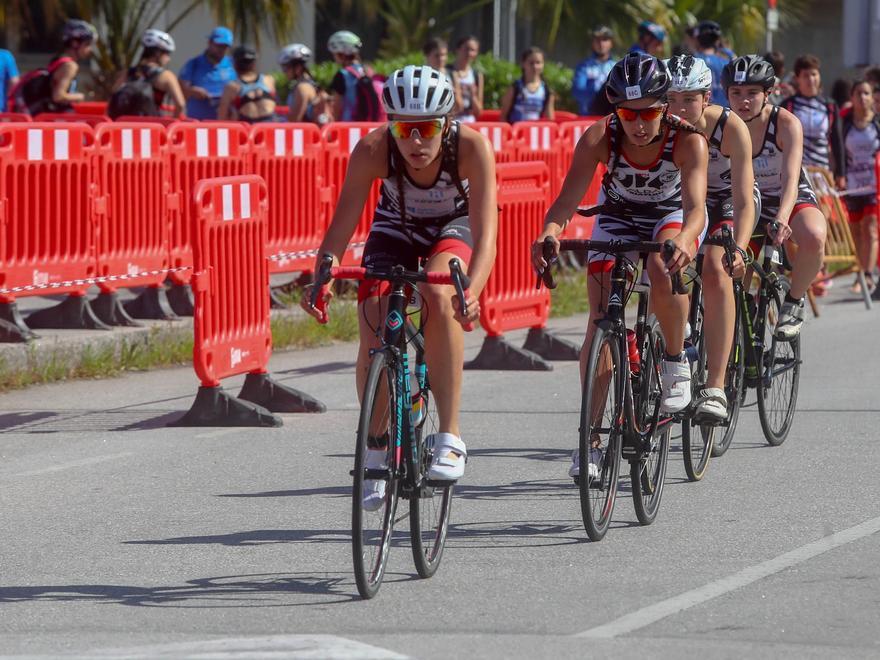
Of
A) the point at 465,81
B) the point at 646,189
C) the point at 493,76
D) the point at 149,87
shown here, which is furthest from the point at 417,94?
the point at 493,76

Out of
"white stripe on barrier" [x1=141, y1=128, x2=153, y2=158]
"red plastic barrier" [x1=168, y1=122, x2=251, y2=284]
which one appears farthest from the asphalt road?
"red plastic barrier" [x1=168, y1=122, x2=251, y2=284]

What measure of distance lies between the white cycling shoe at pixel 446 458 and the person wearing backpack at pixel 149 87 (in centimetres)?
1099

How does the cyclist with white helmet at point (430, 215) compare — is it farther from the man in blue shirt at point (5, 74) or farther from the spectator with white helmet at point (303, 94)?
the man in blue shirt at point (5, 74)

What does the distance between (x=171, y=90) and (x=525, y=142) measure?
3286mm

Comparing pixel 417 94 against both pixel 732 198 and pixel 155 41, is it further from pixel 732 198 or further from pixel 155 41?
pixel 155 41

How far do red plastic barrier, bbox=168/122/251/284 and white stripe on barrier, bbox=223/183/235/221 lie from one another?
345 cm

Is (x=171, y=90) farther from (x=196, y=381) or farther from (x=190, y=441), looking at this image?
(x=190, y=441)

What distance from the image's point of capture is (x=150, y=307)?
1330 cm

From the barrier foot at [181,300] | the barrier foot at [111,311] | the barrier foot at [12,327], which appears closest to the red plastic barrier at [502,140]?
the barrier foot at [181,300]

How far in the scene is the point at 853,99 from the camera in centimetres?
1691

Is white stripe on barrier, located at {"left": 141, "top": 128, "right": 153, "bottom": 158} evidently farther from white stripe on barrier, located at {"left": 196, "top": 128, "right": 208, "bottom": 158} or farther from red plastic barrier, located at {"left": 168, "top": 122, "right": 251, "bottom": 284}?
white stripe on barrier, located at {"left": 196, "top": 128, "right": 208, "bottom": 158}

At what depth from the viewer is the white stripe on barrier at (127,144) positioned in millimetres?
12883

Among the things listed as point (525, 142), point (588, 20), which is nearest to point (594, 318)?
point (525, 142)

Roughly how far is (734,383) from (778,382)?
63 centimetres
